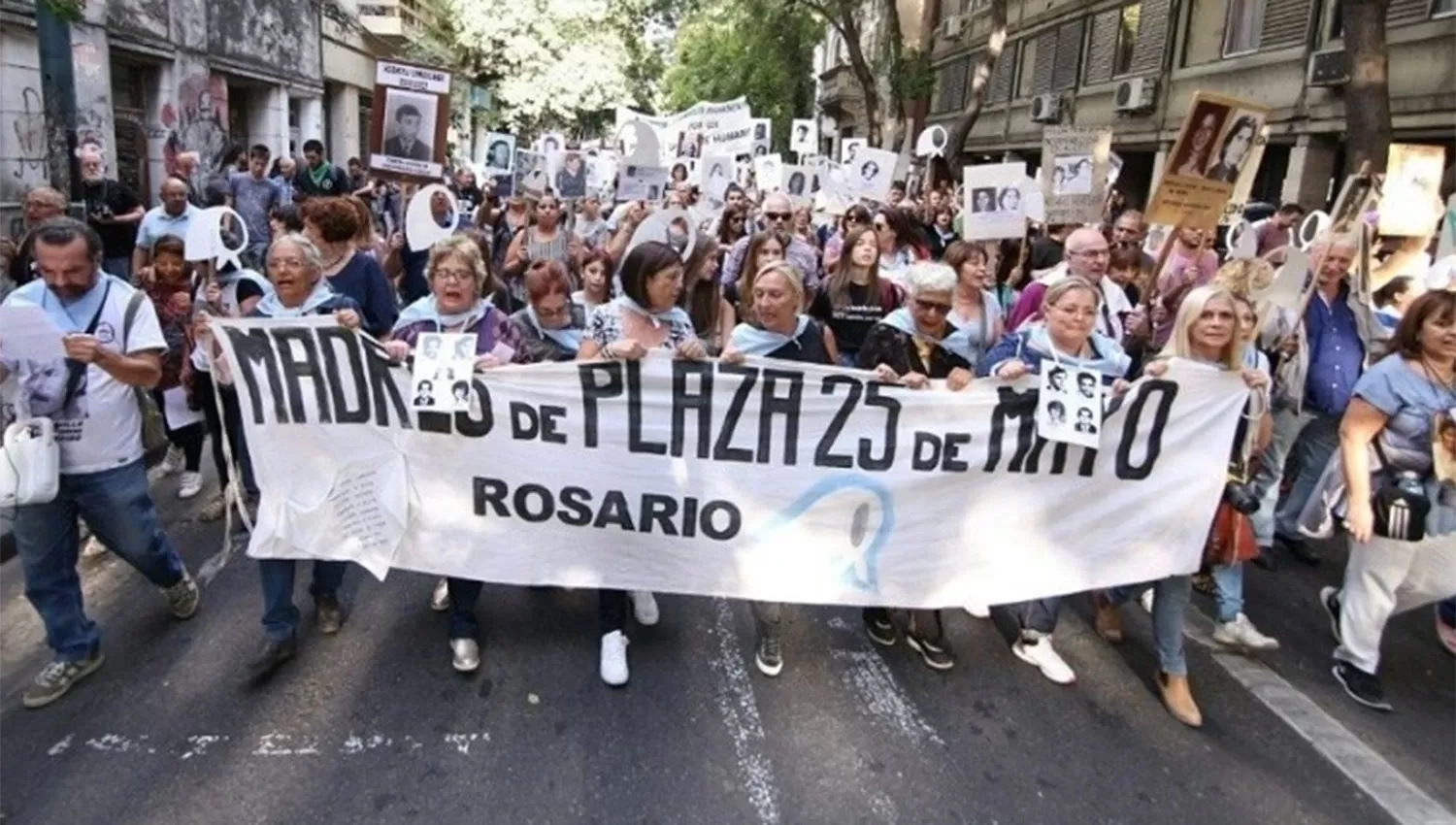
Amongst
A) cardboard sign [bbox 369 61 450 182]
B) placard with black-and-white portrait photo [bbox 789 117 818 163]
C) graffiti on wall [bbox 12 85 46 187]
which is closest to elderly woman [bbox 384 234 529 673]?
cardboard sign [bbox 369 61 450 182]

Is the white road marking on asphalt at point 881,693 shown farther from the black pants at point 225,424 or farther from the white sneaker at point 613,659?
the black pants at point 225,424

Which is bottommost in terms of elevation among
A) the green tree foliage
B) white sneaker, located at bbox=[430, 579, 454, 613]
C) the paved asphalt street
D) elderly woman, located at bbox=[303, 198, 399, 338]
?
the paved asphalt street

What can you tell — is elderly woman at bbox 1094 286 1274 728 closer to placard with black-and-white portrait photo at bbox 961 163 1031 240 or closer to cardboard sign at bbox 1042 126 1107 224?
placard with black-and-white portrait photo at bbox 961 163 1031 240

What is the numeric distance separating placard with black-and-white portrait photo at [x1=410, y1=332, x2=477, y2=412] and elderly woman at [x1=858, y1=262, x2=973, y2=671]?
1514 mm

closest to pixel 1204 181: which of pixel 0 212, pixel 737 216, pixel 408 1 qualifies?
pixel 737 216

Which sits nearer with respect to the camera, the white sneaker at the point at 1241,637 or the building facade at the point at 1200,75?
the white sneaker at the point at 1241,637

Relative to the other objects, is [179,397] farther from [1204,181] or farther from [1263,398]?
[1204,181]

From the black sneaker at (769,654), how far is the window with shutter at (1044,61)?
2471 centimetres

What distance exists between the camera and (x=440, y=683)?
3828 millimetres

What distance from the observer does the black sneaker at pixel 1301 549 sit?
5652 mm

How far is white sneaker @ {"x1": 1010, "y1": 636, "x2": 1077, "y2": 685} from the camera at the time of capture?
4078 millimetres

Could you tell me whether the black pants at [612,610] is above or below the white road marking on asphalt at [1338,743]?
above

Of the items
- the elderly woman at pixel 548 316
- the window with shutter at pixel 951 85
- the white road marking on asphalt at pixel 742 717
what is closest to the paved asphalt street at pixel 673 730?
the white road marking on asphalt at pixel 742 717

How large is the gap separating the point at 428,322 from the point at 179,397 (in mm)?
2155
